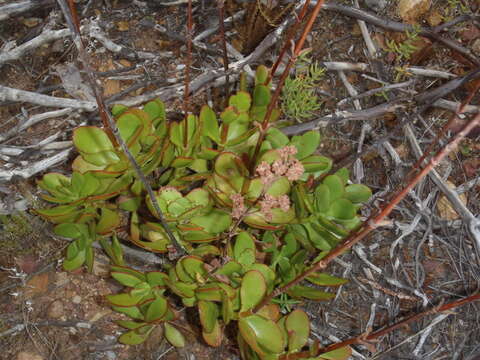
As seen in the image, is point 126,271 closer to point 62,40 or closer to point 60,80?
point 60,80

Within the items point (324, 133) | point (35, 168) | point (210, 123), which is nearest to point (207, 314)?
point (210, 123)

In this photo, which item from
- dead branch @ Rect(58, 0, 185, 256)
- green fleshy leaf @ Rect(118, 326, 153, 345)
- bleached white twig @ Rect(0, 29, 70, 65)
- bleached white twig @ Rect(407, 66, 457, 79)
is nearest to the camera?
dead branch @ Rect(58, 0, 185, 256)

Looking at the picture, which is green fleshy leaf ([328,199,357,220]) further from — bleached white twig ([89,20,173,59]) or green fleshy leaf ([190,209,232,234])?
bleached white twig ([89,20,173,59])

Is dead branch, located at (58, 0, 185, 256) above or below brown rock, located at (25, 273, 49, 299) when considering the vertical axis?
above

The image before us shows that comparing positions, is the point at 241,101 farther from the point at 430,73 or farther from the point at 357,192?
the point at 430,73

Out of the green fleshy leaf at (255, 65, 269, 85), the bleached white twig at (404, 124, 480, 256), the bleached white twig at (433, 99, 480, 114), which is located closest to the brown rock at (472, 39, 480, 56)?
the bleached white twig at (433, 99, 480, 114)

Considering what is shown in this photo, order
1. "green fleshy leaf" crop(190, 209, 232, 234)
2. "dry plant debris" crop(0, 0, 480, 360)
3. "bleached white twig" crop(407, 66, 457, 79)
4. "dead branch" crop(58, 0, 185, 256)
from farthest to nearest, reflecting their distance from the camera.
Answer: "bleached white twig" crop(407, 66, 457, 79) < "dry plant debris" crop(0, 0, 480, 360) < "green fleshy leaf" crop(190, 209, 232, 234) < "dead branch" crop(58, 0, 185, 256)

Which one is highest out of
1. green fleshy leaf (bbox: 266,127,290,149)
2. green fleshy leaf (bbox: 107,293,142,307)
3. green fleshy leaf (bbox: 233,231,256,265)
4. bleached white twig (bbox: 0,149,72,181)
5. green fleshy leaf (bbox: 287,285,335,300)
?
green fleshy leaf (bbox: 266,127,290,149)

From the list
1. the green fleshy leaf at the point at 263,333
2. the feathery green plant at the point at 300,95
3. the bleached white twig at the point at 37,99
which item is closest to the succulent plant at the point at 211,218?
the green fleshy leaf at the point at 263,333

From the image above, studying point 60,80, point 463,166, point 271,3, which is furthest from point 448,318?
point 60,80
